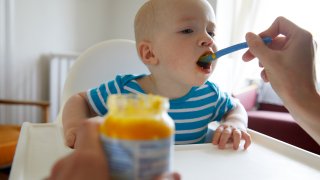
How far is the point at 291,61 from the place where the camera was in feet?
1.93

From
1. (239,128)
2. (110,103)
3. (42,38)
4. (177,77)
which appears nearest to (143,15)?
(177,77)

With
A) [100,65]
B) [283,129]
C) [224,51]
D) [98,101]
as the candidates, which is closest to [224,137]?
[224,51]

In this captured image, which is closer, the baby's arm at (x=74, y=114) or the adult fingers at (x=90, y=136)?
the adult fingers at (x=90, y=136)

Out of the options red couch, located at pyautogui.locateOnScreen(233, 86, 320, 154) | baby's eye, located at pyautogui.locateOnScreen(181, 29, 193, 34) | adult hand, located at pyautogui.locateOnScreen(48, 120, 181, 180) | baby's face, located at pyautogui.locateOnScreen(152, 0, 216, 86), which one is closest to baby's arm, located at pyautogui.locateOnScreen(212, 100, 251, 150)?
baby's face, located at pyautogui.locateOnScreen(152, 0, 216, 86)

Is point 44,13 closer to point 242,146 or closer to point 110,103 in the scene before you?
point 242,146

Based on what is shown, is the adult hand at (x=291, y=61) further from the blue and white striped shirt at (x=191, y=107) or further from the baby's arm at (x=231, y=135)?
the blue and white striped shirt at (x=191, y=107)

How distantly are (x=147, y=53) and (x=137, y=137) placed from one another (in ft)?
2.31

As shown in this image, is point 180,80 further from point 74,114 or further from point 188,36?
point 74,114

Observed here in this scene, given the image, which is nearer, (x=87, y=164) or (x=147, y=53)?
(x=87, y=164)

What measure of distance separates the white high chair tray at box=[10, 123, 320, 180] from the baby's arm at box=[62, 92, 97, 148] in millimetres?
52

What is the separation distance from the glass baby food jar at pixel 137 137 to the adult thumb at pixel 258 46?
42 cm

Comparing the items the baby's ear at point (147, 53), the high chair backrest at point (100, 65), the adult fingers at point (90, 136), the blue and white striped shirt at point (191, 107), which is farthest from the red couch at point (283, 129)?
the adult fingers at point (90, 136)

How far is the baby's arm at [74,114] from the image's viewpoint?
2.12 ft

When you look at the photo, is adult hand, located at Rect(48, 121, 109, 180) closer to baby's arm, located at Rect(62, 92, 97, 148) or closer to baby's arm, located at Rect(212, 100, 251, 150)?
baby's arm, located at Rect(62, 92, 97, 148)
